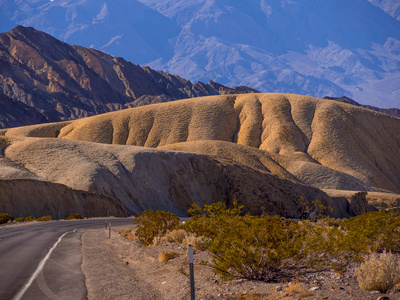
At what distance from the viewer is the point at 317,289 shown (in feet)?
29.8

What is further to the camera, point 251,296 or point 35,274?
point 35,274

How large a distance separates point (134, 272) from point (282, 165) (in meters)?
73.9

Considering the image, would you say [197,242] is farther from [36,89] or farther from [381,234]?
[36,89]

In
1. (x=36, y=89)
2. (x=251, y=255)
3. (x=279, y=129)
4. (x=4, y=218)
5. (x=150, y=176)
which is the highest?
(x=36, y=89)

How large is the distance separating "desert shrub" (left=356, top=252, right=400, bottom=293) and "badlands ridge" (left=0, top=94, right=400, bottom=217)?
138ft

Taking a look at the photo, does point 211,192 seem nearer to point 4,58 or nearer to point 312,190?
point 312,190

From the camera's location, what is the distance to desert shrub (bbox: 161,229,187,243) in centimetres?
1848

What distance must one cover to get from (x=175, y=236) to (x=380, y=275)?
10.8 metres

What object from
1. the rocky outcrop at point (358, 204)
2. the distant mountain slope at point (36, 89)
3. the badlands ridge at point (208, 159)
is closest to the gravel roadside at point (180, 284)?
the badlands ridge at point (208, 159)

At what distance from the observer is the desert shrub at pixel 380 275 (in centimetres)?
855

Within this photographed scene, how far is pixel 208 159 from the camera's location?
71.5m

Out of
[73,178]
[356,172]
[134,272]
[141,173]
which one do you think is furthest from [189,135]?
[134,272]

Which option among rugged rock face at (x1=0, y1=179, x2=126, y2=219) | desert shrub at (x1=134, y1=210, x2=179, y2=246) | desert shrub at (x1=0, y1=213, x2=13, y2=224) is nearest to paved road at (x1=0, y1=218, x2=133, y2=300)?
desert shrub at (x1=134, y1=210, x2=179, y2=246)

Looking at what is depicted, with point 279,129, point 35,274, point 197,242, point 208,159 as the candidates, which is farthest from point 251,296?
point 279,129
